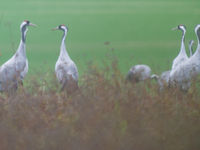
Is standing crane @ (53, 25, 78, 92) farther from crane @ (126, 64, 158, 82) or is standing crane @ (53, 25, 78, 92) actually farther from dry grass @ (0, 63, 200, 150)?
dry grass @ (0, 63, 200, 150)

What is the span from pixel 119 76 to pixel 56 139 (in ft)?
3.22

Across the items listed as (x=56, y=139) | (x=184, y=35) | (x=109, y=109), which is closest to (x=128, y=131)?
(x=109, y=109)

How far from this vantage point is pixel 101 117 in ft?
11.2

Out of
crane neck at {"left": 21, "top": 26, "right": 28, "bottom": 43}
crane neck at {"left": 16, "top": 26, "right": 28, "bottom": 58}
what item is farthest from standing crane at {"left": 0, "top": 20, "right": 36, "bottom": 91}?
crane neck at {"left": 21, "top": 26, "right": 28, "bottom": 43}

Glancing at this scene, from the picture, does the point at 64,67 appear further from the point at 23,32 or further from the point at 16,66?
the point at 23,32

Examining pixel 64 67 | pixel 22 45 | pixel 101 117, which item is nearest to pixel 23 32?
pixel 22 45

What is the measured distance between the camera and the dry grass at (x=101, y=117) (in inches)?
127

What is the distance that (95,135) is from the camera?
3.23 meters

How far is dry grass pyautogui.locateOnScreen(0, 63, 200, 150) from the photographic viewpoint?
3.22 m

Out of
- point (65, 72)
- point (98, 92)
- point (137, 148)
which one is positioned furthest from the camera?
point (65, 72)

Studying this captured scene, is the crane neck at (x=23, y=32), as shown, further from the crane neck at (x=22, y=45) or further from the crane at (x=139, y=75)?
the crane at (x=139, y=75)

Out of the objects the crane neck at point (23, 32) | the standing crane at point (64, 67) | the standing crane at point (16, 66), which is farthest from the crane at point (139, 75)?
the crane neck at point (23, 32)

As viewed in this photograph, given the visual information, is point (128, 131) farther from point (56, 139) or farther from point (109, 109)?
point (56, 139)

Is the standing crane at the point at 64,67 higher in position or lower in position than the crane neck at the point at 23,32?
lower
